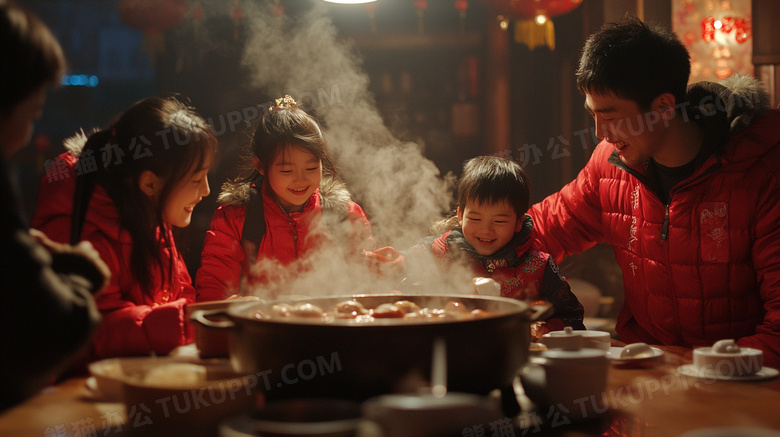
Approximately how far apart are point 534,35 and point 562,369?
154 inches

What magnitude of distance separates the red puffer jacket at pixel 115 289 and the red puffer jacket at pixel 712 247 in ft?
5.96

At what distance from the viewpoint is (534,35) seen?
4.63 meters

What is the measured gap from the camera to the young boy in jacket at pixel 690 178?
2.30m

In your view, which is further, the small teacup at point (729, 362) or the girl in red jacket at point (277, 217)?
the girl in red jacket at point (277, 217)

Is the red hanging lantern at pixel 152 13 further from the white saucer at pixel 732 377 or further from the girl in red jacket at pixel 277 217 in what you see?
the white saucer at pixel 732 377

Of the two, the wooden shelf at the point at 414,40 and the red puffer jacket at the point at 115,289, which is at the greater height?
the wooden shelf at the point at 414,40

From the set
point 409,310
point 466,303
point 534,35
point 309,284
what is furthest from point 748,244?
point 534,35

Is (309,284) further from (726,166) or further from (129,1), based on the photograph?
(129,1)

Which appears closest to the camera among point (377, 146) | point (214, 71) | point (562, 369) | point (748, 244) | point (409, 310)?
point (562, 369)

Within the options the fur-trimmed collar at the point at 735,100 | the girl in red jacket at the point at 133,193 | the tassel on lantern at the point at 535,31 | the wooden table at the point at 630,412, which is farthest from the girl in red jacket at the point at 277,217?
the tassel on lantern at the point at 535,31

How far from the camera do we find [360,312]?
1.49 metres

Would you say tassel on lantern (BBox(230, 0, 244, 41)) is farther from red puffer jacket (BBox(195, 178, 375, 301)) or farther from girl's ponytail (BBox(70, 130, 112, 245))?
girl's ponytail (BBox(70, 130, 112, 245))

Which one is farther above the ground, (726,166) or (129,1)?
(129,1)

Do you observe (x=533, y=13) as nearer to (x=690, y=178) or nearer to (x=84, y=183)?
(x=690, y=178)
